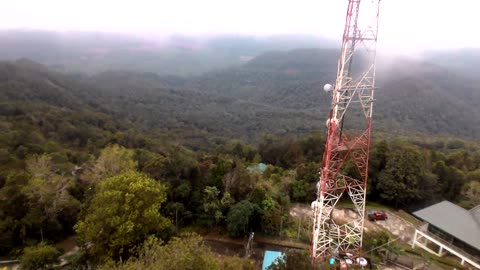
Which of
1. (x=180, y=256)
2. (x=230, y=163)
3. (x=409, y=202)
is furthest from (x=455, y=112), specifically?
(x=180, y=256)

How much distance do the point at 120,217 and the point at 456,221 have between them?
19664 mm

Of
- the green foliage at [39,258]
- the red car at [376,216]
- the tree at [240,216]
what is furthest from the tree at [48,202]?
the red car at [376,216]

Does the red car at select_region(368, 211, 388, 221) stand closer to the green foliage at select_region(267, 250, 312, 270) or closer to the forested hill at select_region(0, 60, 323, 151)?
the green foliage at select_region(267, 250, 312, 270)

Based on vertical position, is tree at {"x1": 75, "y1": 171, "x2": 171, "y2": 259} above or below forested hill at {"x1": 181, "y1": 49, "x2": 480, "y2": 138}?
above

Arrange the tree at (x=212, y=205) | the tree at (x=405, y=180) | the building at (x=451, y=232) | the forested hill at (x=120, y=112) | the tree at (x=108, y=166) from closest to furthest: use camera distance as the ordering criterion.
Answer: the building at (x=451, y=232) < the tree at (x=212, y=205) < the tree at (x=108, y=166) < the tree at (x=405, y=180) < the forested hill at (x=120, y=112)

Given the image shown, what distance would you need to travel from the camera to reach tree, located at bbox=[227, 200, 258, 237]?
63.5 feet

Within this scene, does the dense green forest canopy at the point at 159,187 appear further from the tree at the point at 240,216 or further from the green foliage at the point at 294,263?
the green foliage at the point at 294,263

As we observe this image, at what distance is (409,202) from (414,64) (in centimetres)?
19409

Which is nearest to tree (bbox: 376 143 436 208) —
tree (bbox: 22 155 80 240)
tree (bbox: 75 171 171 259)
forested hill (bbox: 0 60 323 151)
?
tree (bbox: 75 171 171 259)

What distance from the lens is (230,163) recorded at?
2338cm

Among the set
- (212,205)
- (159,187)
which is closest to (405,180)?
(212,205)

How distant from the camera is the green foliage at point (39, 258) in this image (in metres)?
14.7

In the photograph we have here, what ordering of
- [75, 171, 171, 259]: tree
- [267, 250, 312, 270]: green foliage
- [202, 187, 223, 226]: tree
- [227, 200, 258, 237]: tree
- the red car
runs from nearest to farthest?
[267, 250, 312, 270]: green foliage < [75, 171, 171, 259]: tree < [227, 200, 258, 237]: tree < [202, 187, 223, 226]: tree < the red car

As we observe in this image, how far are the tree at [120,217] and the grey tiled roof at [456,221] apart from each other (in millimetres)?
16905
